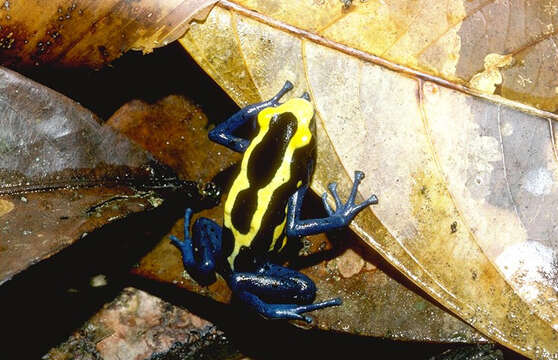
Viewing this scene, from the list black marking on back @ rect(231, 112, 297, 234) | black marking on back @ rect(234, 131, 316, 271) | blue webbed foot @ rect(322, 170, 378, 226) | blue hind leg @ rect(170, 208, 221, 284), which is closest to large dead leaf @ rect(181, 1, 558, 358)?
blue webbed foot @ rect(322, 170, 378, 226)

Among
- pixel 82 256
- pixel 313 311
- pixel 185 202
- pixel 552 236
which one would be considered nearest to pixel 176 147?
pixel 185 202

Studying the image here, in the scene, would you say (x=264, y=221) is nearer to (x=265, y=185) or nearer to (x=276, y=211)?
(x=276, y=211)

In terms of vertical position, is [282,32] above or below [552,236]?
above

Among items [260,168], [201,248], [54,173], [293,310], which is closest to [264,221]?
[260,168]

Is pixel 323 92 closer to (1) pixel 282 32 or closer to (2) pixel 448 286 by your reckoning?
(1) pixel 282 32

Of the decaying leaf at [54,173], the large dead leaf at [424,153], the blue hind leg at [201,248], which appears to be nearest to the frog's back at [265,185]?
the blue hind leg at [201,248]

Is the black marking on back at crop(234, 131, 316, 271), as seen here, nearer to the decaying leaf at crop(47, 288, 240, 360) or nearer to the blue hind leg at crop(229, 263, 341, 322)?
the blue hind leg at crop(229, 263, 341, 322)
